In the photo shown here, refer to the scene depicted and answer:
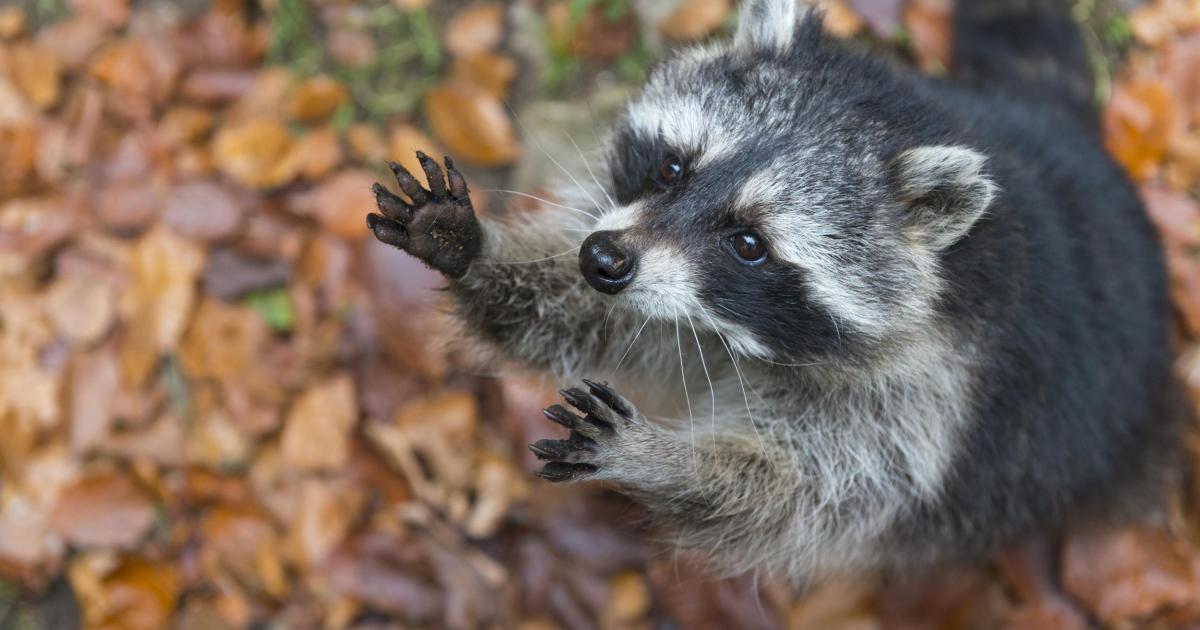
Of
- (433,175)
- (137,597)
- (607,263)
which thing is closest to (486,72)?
(433,175)

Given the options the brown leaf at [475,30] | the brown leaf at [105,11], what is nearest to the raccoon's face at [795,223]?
the brown leaf at [475,30]

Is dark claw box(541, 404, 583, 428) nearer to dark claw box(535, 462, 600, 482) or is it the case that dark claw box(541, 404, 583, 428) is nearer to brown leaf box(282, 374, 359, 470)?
dark claw box(535, 462, 600, 482)

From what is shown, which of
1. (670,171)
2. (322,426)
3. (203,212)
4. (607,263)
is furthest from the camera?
(203,212)

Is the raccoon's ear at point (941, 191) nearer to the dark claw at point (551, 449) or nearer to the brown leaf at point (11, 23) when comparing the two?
the dark claw at point (551, 449)

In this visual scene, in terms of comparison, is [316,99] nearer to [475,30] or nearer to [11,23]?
[475,30]

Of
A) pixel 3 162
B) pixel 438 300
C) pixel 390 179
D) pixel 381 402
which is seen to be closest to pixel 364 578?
pixel 381 402

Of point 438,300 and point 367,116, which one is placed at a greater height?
point 367,116

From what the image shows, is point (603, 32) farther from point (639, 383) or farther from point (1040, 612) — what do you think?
point (1040, 612)
